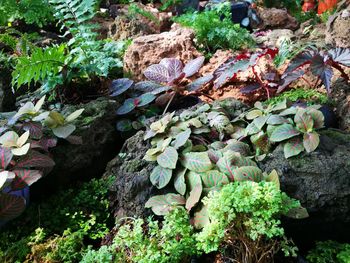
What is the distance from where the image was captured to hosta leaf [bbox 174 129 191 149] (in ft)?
7.95

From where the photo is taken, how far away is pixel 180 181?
7.42 feet

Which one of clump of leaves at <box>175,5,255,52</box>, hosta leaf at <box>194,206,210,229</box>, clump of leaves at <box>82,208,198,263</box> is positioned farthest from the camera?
clump of leaves at <box>175,5,255,52</box>

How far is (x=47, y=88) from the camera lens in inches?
131

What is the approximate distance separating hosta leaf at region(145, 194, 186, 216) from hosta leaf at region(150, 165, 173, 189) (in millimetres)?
81

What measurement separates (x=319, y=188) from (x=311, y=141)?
10.9 inches

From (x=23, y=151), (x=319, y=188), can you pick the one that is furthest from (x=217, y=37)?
(x=23, y=151)

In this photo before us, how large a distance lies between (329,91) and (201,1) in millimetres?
5096

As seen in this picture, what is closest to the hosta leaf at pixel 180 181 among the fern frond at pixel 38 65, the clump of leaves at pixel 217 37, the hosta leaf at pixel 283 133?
the hosta leaf at pixel 283 133

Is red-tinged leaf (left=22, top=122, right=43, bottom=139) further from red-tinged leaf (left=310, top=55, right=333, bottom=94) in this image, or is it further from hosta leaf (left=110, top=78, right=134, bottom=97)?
red-tinged leaf (left=310, top=55, right=333, bottom=94)

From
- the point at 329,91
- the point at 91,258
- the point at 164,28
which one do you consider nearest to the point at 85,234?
the point at 91,258

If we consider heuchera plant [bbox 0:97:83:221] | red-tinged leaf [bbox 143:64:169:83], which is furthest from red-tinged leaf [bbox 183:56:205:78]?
heuchera plant [bbox 0:97:83:221]

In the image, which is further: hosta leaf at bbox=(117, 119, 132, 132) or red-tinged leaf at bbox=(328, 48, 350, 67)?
hosta leaf at bbox=(117, 119, 132, 132)

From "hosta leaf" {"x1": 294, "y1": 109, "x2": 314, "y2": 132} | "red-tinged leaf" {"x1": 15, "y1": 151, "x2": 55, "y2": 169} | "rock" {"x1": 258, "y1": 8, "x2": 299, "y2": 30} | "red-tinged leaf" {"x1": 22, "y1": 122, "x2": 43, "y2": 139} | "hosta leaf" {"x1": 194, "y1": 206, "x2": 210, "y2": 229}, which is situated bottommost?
"rock" {"x1": 258, "y1": 8, "x2": 299, "y2": 30}

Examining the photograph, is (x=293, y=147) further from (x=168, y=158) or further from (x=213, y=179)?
(x=168, y=158)
